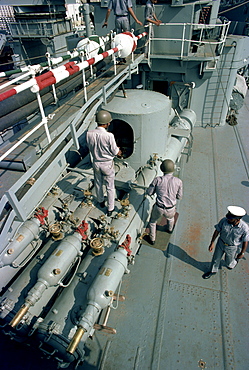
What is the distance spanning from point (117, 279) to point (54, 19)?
65.0ft

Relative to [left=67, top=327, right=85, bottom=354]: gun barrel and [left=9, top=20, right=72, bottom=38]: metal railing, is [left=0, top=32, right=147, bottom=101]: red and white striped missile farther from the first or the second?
[left=9, top=20, right=72, bottom=38]: metal railing

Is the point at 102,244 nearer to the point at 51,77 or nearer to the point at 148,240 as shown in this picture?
the point at 148,240

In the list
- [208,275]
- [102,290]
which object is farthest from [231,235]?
[102,290]

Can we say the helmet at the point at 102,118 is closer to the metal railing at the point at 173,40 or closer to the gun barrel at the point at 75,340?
the gun barrel at the point at 75,340

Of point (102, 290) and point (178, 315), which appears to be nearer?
point (102, 290)

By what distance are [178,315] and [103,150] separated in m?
3.05

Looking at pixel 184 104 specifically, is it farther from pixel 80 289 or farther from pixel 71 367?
pixel 71 367

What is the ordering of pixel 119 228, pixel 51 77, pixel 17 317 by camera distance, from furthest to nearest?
pixel 119 228
pixel 51 77
pixel 17 317

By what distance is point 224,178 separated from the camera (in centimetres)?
709

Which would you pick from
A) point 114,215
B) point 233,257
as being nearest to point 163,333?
point 233,257

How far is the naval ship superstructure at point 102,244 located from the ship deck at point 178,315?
0.7 inches

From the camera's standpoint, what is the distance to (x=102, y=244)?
3.98 metres

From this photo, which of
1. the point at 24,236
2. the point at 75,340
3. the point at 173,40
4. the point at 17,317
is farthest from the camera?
the point at 173,40

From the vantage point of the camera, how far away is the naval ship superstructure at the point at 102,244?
3.21 meters
